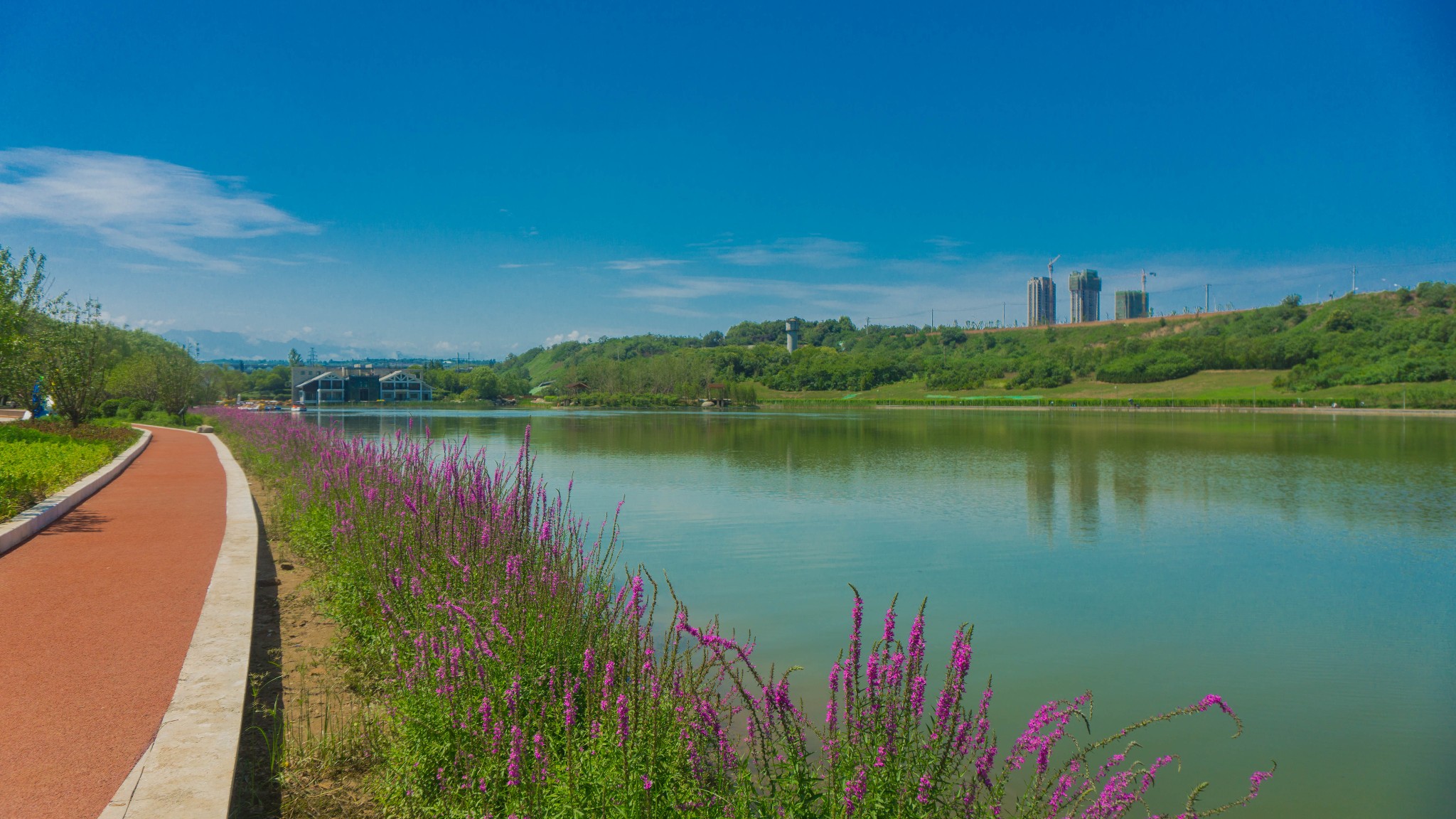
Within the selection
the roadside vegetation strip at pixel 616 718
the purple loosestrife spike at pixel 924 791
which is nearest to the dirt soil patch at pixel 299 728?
the roadside vegetation strip at pixel 616 718

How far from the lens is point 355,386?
101 metres

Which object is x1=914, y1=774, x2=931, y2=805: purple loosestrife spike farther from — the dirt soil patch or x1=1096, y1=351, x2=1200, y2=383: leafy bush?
x1=1096, y1=351, x2=1200, y2=383: leafy bush

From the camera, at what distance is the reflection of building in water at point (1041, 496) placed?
37.6 feet

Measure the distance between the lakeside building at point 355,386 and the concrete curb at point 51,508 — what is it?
90322 millimetres

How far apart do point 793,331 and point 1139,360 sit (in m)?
91.6

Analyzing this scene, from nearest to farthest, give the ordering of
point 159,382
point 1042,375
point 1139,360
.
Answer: point 159,382
point 1139,360
point 1042,375

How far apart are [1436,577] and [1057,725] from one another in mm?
8978

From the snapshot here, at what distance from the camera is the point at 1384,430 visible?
39.4 metres

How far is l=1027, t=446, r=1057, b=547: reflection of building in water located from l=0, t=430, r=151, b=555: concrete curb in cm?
1133

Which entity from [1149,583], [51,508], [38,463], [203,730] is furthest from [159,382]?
[1149,583]

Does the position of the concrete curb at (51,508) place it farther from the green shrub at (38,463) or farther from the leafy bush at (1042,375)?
the leafy bush at (1042,375)

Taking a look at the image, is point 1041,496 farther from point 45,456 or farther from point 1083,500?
point 45,456

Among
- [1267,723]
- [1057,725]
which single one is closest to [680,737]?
[1057,725]

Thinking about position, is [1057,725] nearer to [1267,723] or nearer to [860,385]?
[1267,723]
